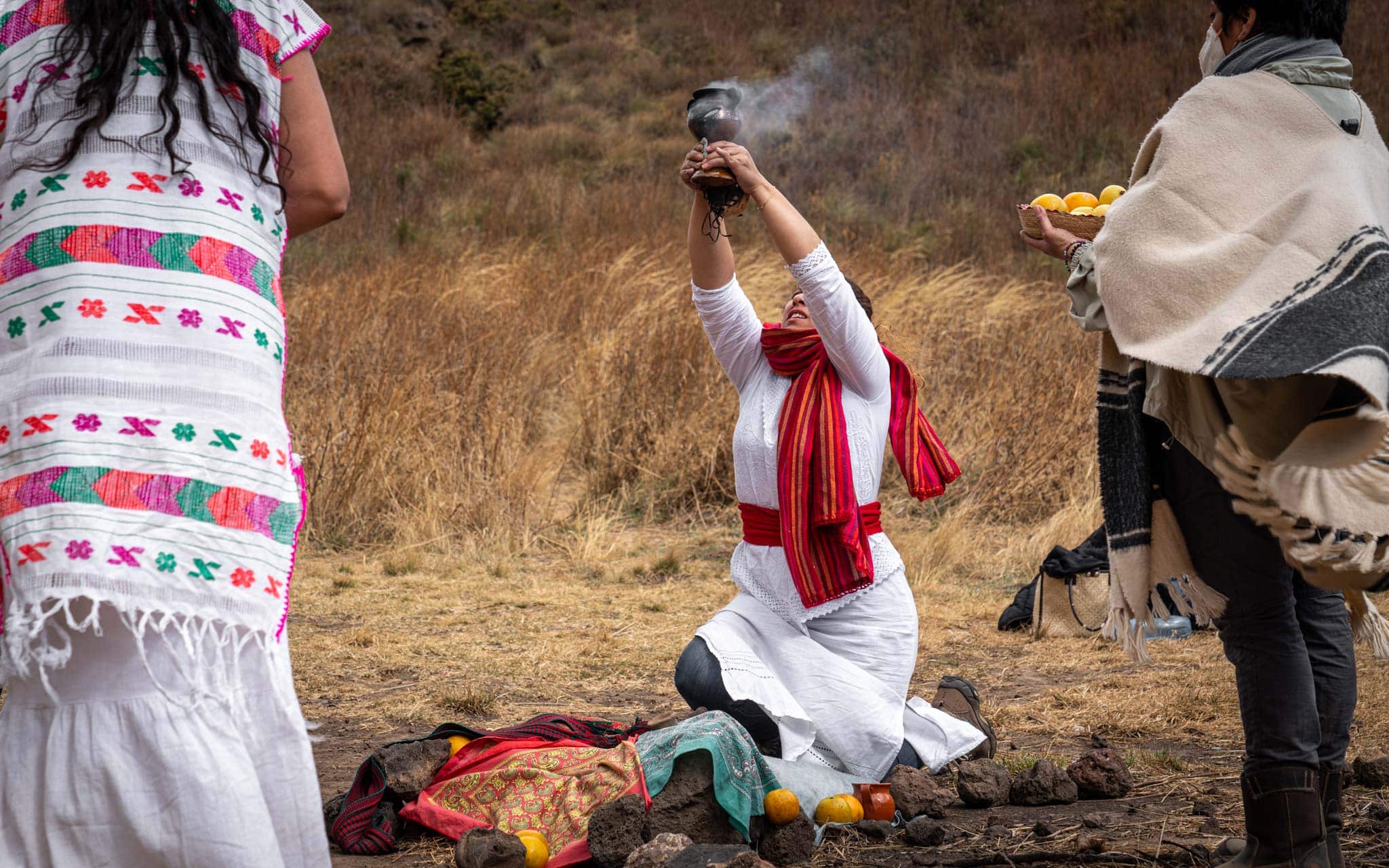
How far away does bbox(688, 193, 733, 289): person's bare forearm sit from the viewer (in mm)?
3373

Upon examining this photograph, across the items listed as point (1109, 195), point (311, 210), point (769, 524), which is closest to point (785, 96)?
point (769, 524)

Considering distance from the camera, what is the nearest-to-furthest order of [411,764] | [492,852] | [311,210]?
[311,210] → [492,852] → [411,764]

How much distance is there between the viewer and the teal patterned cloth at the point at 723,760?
9.27ft

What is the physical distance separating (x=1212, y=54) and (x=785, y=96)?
1692cm

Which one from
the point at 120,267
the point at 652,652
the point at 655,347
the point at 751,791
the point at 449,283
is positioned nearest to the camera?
the point at 120,267

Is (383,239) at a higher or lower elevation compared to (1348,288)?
higher

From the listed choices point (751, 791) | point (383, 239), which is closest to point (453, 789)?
point (751, 791)

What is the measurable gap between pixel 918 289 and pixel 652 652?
5.88 meters

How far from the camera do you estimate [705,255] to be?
11.3 feet

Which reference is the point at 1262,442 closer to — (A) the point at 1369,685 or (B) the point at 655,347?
(A) the point at 1369,685

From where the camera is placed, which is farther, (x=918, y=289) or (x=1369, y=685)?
(x=918, y=289)

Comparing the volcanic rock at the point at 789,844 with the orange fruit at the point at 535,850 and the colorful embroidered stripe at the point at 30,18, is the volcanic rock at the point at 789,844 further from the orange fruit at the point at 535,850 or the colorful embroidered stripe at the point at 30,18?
the colorful embroidered stripe at the point at 30,18

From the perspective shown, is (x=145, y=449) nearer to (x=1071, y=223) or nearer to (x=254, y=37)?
(x=254, y=37)

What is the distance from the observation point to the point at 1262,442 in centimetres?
215
